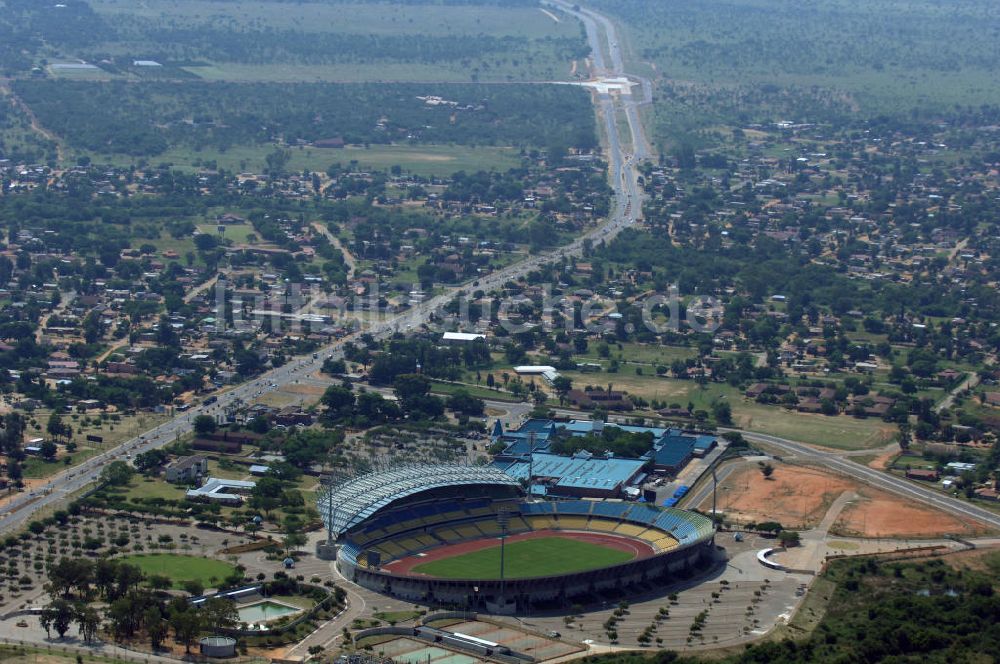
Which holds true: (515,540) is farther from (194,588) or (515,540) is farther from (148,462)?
(148,462)

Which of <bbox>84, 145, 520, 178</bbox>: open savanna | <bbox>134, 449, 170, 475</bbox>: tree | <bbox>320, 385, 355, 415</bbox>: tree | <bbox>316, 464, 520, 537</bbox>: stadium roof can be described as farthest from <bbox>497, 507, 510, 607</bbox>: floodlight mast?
<bbox>84, 145, 520, 178</bbox>: open savanna

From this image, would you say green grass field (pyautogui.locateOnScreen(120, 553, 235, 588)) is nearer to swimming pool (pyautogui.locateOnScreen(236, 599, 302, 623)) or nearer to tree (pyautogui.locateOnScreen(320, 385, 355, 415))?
swimming pool (pyautogui.locateOnScreen(236, 599, 302, 623))

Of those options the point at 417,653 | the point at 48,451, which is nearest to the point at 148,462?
the point at 48,451

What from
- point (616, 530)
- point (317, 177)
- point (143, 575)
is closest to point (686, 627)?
point (616, 530)

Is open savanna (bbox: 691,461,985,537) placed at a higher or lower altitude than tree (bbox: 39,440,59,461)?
higher

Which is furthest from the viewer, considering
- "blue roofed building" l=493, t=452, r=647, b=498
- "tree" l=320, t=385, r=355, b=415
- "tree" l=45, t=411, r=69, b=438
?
"tree" l=320, t=385, r=355, b=415

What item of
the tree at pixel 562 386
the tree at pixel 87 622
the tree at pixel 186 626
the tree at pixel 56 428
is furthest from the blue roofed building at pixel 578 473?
the tree at pixel 87 622

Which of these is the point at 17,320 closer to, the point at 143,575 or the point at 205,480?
the point at 205,480

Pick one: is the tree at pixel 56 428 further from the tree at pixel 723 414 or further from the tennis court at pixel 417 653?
the tree at pixel 723 414
